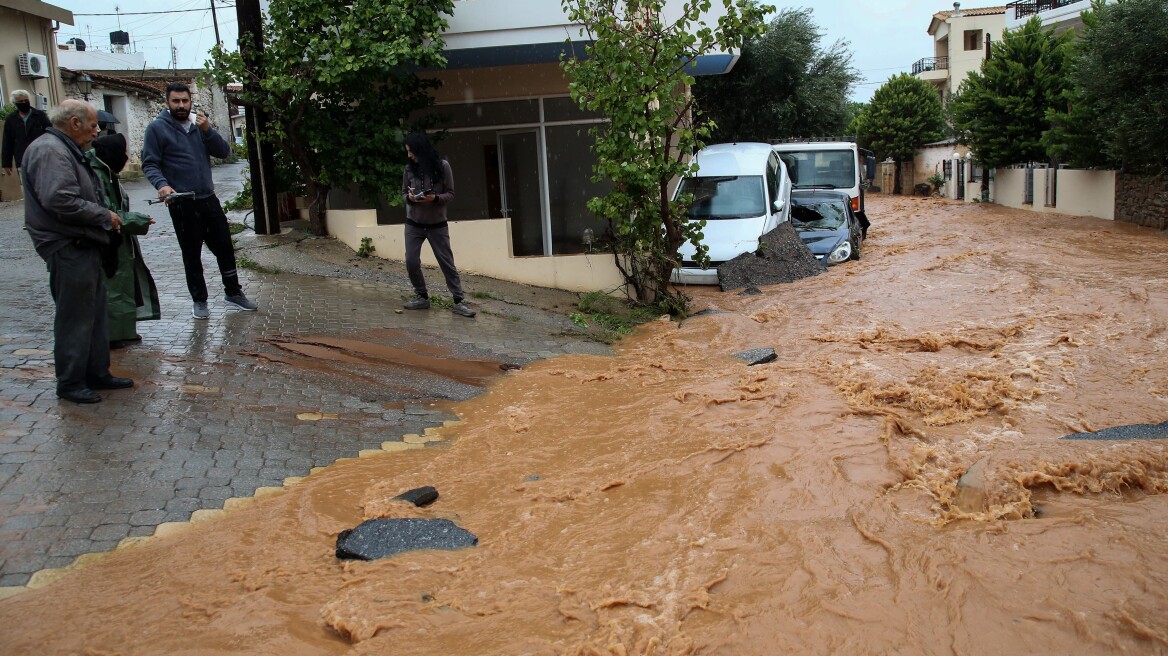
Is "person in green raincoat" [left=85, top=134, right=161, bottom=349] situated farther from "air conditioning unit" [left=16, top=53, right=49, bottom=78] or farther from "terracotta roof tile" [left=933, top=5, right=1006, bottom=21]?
"terracotta roof tile" [left=933, top=5, right=1006, bottom=21]

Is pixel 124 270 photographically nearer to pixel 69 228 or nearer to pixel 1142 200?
pixel 69 228

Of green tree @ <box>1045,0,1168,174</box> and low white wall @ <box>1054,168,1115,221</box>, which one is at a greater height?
green tree @ <box>1045,0,1168,174</box>

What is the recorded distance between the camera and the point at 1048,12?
35344 millimetres

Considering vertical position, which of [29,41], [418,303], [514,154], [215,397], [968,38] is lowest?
[215,397]

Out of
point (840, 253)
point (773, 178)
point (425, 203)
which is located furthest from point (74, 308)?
point (840, 253)

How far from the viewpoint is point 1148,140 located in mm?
17094

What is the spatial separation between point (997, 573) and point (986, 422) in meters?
2.64

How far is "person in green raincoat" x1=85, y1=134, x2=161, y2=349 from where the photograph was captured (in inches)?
266

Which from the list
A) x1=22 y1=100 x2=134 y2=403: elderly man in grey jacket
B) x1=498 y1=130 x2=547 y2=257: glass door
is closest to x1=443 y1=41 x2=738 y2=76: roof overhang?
x1=498 y1=130 x2=547 y2=257: glass door

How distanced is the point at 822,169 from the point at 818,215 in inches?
104

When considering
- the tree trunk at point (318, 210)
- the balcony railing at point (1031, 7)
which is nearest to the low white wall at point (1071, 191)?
the balcony railing at point (1031, 7)

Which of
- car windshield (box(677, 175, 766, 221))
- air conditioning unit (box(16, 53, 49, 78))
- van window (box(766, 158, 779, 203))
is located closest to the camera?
car windshield (box(677, 175, 766, 221))

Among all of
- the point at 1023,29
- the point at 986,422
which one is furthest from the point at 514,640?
the point at 1023,29

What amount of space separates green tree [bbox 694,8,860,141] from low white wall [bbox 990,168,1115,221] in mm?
5439
